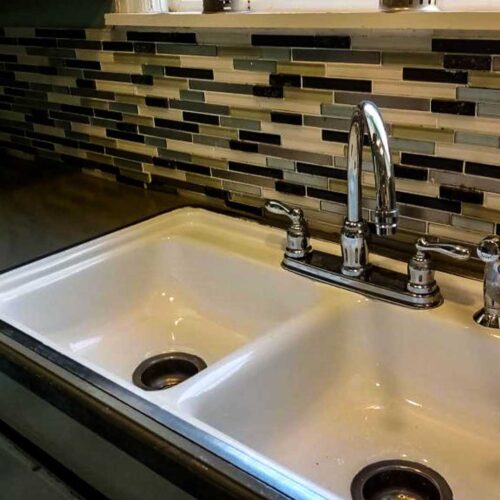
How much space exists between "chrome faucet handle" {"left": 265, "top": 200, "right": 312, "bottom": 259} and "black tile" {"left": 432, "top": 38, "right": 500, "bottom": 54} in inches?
11.9

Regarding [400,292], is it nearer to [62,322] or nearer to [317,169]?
[317,169]

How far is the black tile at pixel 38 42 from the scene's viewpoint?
156 centimetres

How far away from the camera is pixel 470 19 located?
855 mm

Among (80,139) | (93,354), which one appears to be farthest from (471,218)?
(80,139)

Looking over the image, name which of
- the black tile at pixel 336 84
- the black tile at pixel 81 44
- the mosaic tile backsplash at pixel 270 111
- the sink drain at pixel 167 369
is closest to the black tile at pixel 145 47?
the mosaic tile backsplash at pixel 270 111

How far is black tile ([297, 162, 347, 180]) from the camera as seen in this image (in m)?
1.12

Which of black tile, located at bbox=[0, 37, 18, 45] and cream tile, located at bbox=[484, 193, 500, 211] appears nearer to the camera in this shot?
cream tile, located at bbox=[484, 193, 500, 211]

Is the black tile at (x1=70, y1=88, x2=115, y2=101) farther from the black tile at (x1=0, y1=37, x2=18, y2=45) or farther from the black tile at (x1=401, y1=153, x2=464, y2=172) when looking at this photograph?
the black tile at (x1=401, y1=153, x2=464, y2=172)

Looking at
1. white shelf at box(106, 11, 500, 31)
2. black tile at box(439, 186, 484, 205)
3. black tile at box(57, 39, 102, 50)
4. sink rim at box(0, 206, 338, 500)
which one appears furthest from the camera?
black tile at box(57, 39, 102, 50)

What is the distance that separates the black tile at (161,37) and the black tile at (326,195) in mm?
347

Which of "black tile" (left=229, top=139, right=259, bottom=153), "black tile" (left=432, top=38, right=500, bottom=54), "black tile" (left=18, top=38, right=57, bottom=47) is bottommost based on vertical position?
"black tile" (left=229, top=139, right=259, bottom=153)

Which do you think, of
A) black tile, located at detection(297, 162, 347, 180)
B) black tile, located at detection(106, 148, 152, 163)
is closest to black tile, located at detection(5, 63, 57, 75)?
black tile, located at detection(106, 148, 152, 163)

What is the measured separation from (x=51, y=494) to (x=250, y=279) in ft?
1.42

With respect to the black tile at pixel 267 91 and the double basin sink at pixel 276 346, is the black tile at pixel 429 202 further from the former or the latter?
the black tile at pixel 267 91
